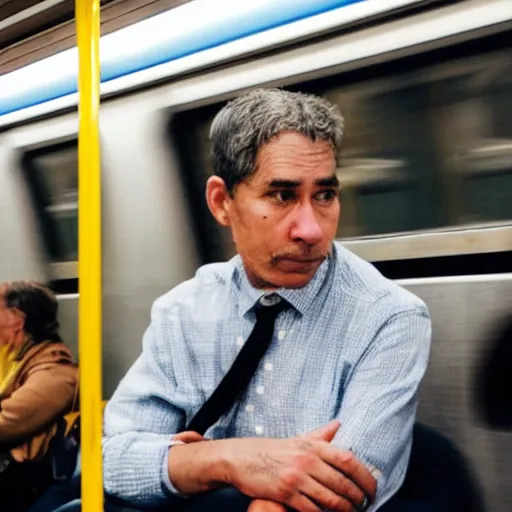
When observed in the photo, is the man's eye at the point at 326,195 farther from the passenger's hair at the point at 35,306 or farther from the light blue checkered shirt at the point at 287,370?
the passenger's hair at the point at 35,306

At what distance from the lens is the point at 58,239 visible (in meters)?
2.10

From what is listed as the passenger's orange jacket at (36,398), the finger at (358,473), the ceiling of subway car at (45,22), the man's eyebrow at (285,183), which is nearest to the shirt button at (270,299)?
the man's eyebrow at (285,183)

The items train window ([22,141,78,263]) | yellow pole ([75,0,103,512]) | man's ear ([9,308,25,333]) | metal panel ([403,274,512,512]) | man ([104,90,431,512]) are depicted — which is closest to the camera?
metal panel ([403,274,512,512])

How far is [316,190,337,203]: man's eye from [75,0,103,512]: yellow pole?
1.89ft

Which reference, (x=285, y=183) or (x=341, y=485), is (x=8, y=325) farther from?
(x=341, y=485)

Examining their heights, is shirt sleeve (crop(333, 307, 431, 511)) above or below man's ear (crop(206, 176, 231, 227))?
below

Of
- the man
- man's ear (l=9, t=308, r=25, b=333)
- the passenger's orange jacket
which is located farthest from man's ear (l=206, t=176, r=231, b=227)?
Result: man's ear (l=9, t=308, r=25, b=333)

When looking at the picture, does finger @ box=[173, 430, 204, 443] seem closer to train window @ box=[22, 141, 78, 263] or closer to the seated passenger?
the seated passenger

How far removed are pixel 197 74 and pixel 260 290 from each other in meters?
0.53

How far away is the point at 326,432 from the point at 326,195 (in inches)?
19.2

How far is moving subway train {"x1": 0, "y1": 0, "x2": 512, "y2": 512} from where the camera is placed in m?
1.44

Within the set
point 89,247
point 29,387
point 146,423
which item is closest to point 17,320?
point 29,387

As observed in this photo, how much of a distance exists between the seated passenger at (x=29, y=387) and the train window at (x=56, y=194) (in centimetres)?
14

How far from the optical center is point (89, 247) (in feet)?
6.07
